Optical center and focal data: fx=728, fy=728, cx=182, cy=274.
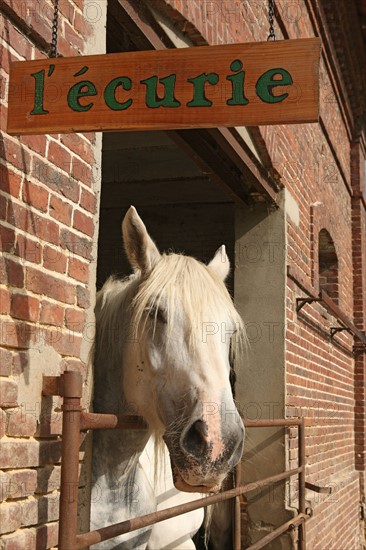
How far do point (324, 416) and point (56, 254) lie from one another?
5673 mm

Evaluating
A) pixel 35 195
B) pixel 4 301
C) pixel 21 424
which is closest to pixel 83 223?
pixel 35 195

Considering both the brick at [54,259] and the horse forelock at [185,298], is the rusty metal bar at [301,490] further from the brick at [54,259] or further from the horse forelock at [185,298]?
the brick at [54,259]

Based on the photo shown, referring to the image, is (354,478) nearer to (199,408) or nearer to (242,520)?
(242,520)

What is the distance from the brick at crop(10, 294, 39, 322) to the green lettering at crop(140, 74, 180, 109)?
754mm

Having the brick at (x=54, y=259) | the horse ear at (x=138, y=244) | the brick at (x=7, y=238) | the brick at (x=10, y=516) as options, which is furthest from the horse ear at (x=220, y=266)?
the brick at (x=10, y=516)

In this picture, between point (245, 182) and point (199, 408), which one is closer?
point (199, 408)

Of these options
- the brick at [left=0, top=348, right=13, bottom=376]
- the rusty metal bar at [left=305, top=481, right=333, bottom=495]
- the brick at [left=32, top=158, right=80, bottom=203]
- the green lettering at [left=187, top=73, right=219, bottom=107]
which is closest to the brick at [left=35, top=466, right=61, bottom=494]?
the brick at [left=0, top=348, right=13, bottom=376]

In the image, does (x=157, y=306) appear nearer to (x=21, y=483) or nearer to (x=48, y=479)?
(x=48, y=479)

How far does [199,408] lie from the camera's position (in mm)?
2768

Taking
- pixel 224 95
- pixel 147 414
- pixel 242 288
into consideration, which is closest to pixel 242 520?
pixel 242 288

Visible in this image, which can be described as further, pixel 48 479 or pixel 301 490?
pixel 301 490

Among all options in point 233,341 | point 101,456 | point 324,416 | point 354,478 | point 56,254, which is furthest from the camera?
point 354,478

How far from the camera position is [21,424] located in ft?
7.72

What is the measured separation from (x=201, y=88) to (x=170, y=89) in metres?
0.10
